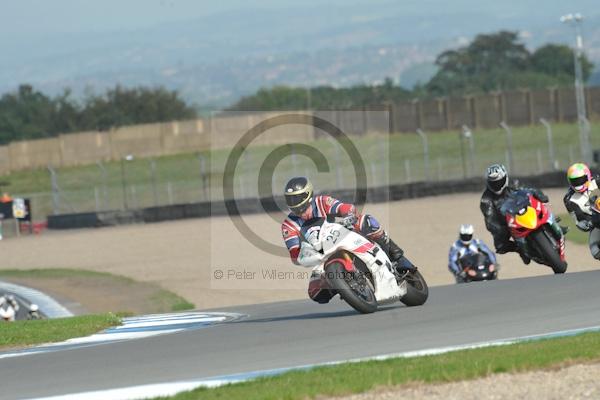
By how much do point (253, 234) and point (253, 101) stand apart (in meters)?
102

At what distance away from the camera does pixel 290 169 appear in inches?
2154

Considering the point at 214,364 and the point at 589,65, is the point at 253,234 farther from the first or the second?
the point at 589,65

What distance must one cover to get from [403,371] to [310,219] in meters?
3.53

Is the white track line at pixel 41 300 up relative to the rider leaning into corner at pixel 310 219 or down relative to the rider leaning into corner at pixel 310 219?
down

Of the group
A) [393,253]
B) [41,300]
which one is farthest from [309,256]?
[41,300]

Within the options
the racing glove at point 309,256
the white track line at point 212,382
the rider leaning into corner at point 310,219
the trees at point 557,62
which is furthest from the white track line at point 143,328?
the trees at point 557,62

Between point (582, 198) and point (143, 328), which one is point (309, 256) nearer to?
point (143, 328)

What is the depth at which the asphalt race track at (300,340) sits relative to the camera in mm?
9359

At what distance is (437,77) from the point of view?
13625cm

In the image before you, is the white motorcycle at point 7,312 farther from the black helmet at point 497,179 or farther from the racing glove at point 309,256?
the racing glove at point 309,256

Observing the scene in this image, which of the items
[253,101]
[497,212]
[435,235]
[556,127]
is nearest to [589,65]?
[253,101]

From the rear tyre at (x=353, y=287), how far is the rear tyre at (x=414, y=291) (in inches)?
22.3

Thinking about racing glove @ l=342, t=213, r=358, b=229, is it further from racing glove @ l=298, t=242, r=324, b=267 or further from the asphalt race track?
the asphalt race track

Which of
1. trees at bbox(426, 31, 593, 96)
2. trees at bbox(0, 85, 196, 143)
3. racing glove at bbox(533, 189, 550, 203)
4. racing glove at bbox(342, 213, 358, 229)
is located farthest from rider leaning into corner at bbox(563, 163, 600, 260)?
trees at bbox(426, 31, 593, 96)
